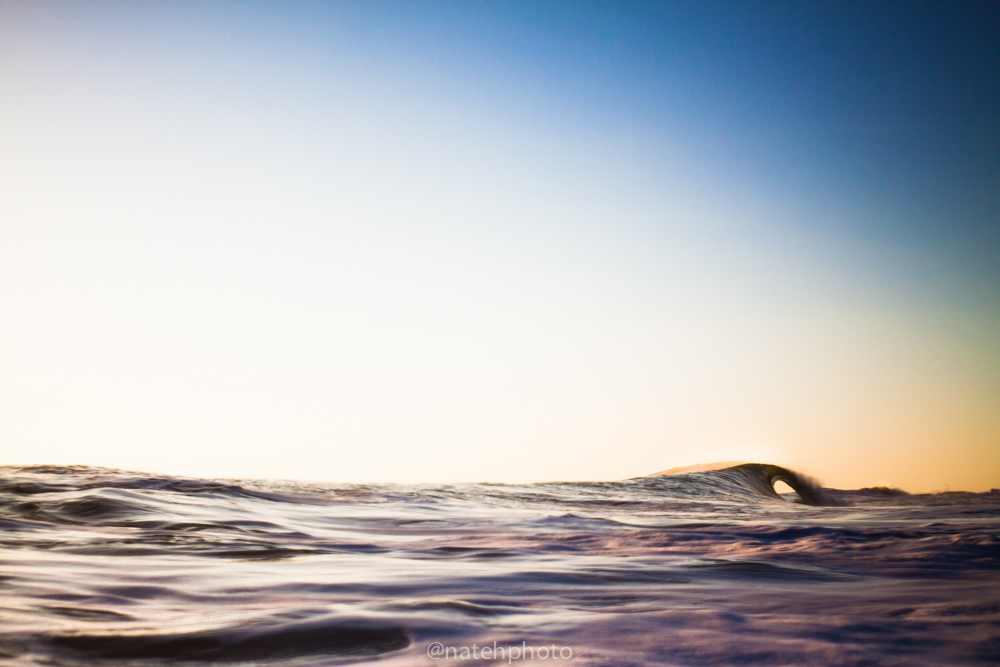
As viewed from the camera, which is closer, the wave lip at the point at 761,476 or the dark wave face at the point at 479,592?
the dark wave face at the point at 479,592

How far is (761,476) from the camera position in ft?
60.3

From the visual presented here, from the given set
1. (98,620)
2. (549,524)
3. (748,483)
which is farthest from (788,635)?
(748,483)

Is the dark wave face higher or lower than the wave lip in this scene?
higher

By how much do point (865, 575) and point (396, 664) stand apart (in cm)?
224

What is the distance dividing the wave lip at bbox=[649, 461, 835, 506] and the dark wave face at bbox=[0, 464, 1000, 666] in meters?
13.0

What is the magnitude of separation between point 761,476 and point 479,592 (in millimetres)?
18026

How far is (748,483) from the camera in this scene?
16984 mm

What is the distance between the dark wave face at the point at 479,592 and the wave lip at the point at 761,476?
1295 centimetres

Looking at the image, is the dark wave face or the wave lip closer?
the dark wave face

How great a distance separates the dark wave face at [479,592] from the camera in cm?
155

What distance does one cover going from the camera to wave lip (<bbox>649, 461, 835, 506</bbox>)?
16.9 m

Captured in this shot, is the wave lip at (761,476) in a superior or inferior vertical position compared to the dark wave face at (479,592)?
inferior

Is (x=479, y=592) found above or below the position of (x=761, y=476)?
above

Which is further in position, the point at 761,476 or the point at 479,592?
the point at 761,476
